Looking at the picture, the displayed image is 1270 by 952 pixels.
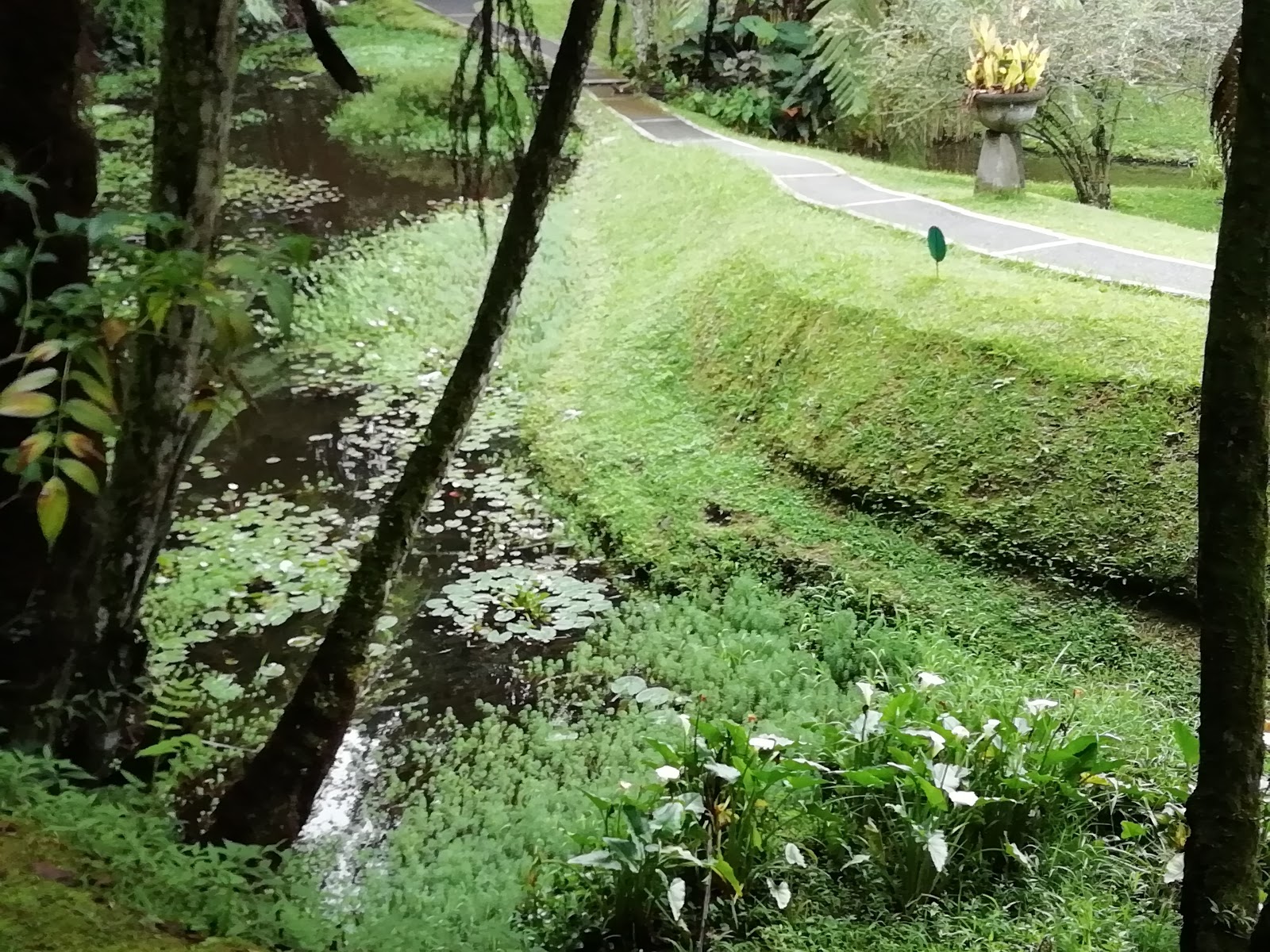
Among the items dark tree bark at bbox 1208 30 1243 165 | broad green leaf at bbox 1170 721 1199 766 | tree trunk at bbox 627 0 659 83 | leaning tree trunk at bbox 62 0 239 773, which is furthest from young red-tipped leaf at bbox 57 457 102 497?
tree trunk at bbox 627 0 659 83

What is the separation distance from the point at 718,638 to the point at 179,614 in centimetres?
261

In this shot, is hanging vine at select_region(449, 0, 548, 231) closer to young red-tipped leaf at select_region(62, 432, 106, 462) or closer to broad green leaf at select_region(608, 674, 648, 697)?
young red-tipped leaf at select_region(62, 432, 106, 462)

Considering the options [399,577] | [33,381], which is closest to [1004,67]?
[399,577]

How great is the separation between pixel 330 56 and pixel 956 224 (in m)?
9.12

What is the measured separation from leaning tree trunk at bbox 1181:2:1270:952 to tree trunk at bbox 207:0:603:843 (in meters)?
1.82

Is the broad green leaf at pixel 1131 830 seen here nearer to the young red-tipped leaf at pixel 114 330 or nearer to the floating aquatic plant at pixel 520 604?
the floating aquatic plant at pixel 520 604

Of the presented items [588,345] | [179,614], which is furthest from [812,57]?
[179,614]

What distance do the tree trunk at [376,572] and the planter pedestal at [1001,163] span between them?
6640mm

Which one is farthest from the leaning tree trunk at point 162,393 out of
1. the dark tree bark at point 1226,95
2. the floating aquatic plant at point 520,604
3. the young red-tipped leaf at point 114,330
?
the dark tree bark at point 1226,95

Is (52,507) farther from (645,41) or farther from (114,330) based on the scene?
(645,41)

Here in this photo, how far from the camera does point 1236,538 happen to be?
188 cm

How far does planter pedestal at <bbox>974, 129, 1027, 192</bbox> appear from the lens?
8648 mm

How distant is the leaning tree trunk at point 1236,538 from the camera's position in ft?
5.79

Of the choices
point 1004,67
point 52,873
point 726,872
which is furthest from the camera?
point 1004,67
